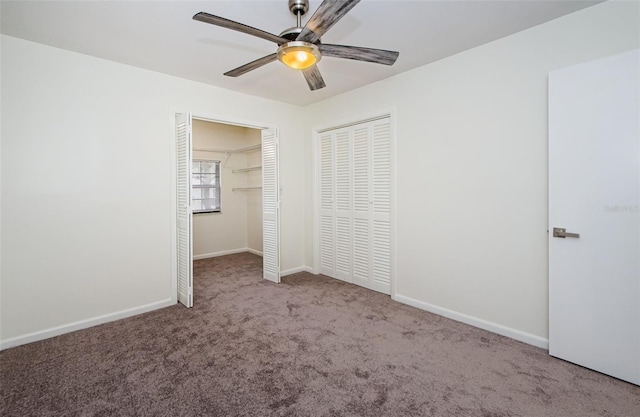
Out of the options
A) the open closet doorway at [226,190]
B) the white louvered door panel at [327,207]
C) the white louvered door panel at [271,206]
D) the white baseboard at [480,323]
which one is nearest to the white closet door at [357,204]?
the white louvered door panel at [327,207]

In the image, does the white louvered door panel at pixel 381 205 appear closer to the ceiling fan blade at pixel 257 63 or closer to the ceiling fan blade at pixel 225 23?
the ceiling fan blade at pixel 257 63

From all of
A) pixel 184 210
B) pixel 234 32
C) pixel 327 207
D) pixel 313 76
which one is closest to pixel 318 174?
pixel 327 207

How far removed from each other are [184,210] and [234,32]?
186cm

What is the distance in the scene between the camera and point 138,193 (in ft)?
10.2

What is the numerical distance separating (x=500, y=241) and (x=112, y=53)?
397 cm

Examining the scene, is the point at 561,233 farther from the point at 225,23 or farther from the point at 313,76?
the point at 225,23

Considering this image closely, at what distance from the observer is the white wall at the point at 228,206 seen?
5582 millimetres

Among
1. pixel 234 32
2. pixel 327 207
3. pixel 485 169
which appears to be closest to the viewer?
pixel 234 32

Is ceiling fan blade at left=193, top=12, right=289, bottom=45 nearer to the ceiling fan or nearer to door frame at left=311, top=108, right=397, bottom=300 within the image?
the ceiling fan

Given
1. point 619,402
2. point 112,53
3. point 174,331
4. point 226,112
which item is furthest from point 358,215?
point 112,53

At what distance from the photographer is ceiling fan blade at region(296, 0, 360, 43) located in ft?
4.80

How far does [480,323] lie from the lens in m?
2.75

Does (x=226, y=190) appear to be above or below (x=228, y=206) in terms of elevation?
above

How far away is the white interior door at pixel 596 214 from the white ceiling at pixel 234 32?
0.63 m
